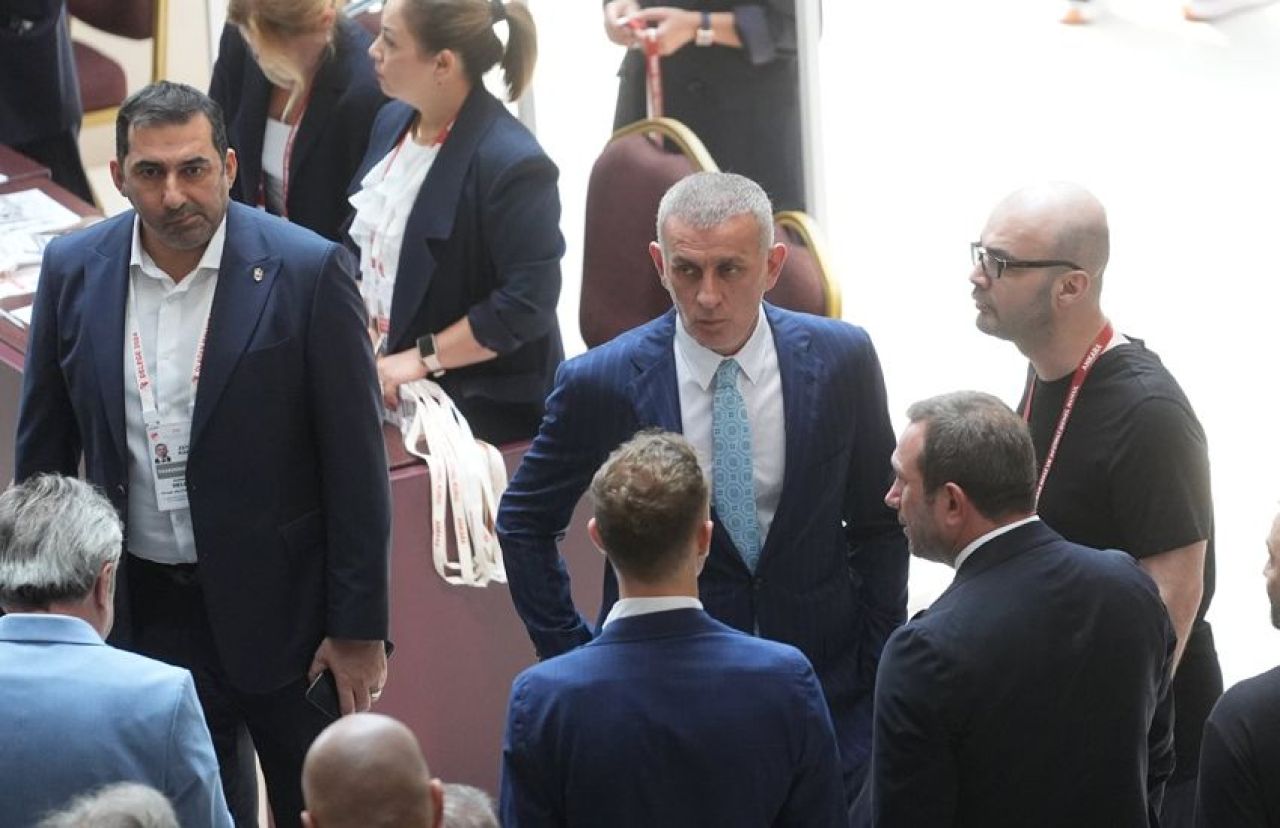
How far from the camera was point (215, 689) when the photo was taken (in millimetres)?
3828

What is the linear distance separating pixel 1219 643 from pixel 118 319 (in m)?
2.89

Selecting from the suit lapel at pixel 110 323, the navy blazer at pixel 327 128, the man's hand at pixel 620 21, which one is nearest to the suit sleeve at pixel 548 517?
the suit lapel at pixel 110 323

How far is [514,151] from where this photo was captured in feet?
15.3

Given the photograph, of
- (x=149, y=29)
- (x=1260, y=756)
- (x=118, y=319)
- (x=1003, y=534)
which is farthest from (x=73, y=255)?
(x=149, y=29)

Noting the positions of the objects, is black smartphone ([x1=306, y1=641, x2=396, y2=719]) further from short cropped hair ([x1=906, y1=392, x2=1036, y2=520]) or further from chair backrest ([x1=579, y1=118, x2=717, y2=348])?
chair backrest ([x1=579, y1=118, x2=717, y2=348])

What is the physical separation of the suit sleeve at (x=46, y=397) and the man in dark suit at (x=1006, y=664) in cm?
153

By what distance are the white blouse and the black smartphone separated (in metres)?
1.25

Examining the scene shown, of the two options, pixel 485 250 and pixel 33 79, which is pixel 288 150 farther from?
pixel 33 79

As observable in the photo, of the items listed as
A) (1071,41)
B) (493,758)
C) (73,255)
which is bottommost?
(493,758)

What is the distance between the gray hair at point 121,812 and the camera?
7.14 feet

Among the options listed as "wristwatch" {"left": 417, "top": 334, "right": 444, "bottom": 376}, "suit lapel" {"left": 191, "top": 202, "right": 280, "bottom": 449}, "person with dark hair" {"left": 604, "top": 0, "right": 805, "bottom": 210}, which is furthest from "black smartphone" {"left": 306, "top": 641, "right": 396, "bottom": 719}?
"person with dark hair" {"left": 604, "top": 0, "right": 805, "bottom": 210}

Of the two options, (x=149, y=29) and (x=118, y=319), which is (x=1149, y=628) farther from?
(x=149, y=29)

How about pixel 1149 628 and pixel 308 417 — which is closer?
pixel 1149 628

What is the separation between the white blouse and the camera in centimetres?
479
